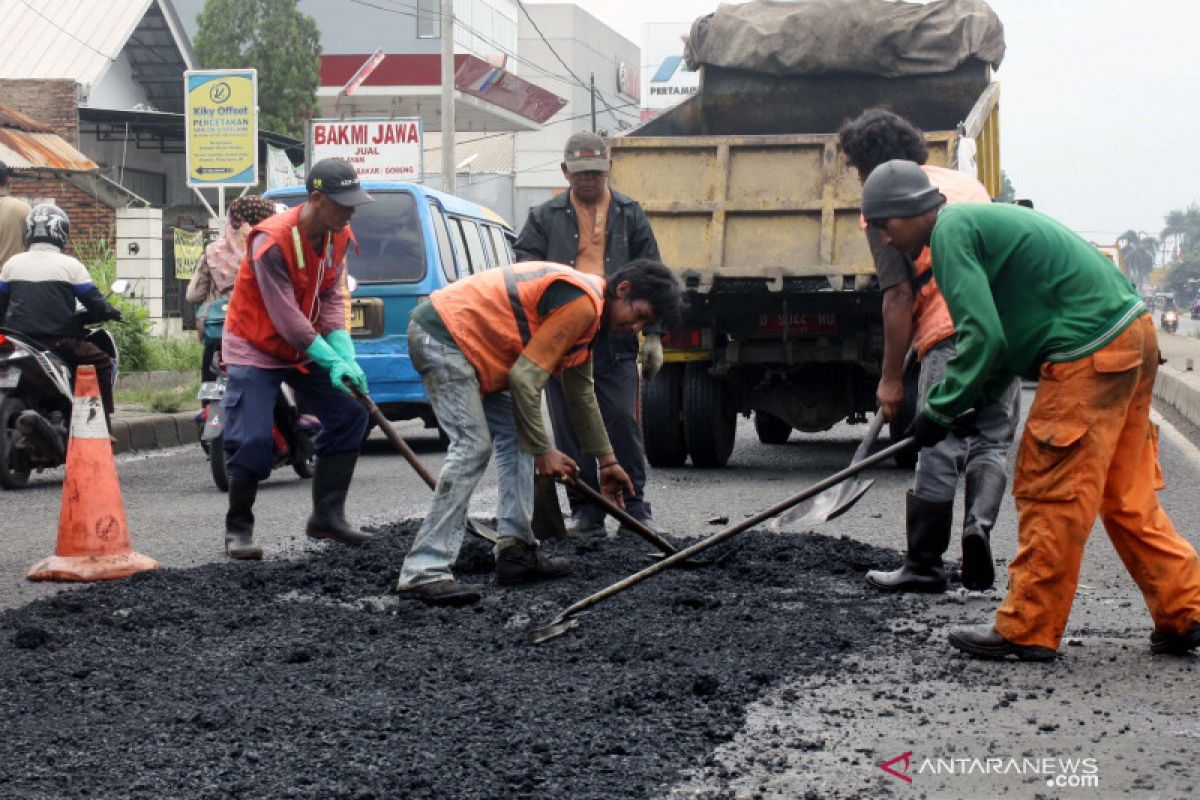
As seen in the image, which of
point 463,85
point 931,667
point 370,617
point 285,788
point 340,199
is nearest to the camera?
point 285,788

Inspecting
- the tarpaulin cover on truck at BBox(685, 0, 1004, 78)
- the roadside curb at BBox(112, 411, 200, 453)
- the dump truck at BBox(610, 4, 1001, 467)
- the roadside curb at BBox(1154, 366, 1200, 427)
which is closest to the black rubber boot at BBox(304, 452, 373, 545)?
the dump truck at BBox(610, 4, 1001, 467)

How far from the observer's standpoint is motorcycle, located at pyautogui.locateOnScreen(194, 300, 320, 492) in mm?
9266

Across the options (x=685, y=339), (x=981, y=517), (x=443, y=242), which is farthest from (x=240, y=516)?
(x=443, y=242)

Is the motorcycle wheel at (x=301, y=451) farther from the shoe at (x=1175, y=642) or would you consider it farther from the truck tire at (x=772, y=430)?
the shoe at (x=1175, y=642)

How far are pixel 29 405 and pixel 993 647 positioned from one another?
663cm

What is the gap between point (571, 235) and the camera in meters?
7.80

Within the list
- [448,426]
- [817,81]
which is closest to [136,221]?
[817,81]

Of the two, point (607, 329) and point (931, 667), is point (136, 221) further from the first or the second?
point (931, 667)

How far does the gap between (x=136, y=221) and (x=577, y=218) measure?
574 inches

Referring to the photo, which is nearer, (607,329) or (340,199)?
(607,329)

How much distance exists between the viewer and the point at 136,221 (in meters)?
21.2

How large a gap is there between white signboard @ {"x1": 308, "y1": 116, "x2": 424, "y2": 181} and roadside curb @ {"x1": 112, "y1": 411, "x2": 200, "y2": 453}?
1664 centimetres

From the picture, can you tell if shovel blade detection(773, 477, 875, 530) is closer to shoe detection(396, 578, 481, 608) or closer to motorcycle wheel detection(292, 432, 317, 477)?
shoe detection(396, 578, 481, 608)

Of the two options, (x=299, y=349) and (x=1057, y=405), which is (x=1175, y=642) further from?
(x=299, y=349)
